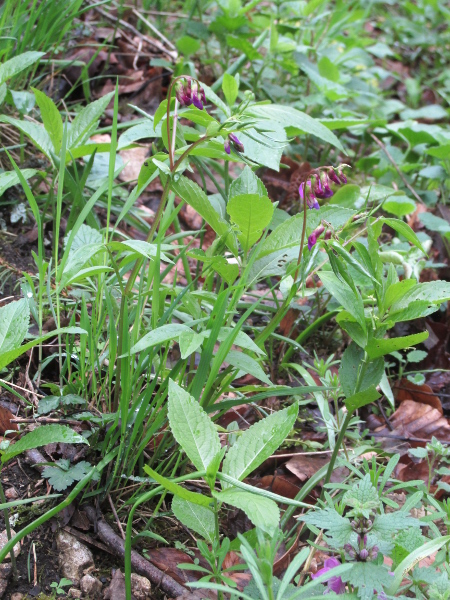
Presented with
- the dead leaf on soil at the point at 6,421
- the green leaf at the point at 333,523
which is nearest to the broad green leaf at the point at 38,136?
the dead leaf on soil at the point at 6,421

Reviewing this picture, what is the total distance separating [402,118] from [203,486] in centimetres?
295

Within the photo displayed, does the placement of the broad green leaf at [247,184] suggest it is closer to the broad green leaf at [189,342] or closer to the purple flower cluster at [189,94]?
the purple flower cluster at [189,94]

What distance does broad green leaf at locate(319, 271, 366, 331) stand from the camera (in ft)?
4.30

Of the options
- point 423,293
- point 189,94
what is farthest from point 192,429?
point 189,94

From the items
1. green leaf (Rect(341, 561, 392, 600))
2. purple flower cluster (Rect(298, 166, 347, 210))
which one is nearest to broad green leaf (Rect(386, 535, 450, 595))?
green leaf (Rect(341, 561, 392, 600))

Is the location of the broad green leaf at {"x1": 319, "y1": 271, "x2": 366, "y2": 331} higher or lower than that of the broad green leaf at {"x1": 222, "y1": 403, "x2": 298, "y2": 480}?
higher

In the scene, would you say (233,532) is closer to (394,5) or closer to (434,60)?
(434,60)

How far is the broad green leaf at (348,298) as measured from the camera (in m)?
1.31

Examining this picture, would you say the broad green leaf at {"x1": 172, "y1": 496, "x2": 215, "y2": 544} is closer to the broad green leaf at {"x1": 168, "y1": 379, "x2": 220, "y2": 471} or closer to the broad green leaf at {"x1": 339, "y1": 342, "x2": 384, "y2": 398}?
the broad green leaf at {"x1": 168, "y1": 379, "x2": 220, "y2": 471}

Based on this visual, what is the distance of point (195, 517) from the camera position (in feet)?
3.88

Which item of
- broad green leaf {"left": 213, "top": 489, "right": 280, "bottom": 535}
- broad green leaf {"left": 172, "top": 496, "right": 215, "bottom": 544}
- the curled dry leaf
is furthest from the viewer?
the curled dry leaf

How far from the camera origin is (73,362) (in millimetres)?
1550

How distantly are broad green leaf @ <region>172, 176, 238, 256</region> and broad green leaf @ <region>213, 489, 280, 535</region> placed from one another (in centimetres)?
60

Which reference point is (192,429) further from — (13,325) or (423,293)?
(423,293)
